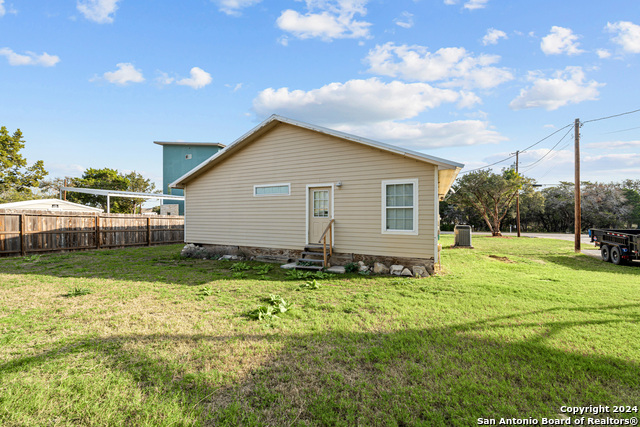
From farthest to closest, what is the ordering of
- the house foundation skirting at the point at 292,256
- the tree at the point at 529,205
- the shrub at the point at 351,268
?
the tree at the point at 529,205
the shrub at the point at 351,268
the house foundation skirting at the point at 292,256

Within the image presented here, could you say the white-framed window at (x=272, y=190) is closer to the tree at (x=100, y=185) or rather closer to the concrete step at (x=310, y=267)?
the concrete step at (x=310, y=267)

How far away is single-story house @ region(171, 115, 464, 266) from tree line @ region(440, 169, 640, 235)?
15.4m

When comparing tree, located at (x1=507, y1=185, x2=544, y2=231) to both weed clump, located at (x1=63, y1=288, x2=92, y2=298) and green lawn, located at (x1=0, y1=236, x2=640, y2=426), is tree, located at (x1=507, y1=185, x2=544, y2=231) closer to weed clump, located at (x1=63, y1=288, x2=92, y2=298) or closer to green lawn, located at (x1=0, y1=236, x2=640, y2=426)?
green lawn, located at (x1=0, y1=236, x2=640, y2=426)

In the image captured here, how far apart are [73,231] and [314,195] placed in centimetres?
1092

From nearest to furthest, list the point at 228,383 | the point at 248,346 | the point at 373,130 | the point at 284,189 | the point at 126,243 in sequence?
1. the point at 228,383
2. the point at 248,346
3. the point at 284,189
4. the point at 126,243
5. the point at 373,130

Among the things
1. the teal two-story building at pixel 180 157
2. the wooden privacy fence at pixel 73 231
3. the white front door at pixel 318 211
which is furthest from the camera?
the teal two-story building at pixel 180 157

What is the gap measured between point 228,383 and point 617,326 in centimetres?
526

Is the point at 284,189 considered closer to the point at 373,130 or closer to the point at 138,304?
the point at 138,304

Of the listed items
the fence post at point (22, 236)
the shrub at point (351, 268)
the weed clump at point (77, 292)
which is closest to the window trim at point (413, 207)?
the shrub at point (351, 268)

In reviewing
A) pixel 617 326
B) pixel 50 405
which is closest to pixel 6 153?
pixel 50 405

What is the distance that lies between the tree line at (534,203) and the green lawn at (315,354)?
1944 centimetres

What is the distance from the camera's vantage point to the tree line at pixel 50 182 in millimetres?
23500

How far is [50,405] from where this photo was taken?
Result: 234 cm

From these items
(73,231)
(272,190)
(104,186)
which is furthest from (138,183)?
(272,190)
